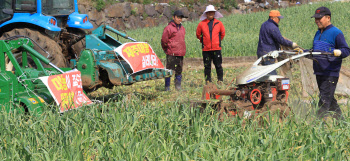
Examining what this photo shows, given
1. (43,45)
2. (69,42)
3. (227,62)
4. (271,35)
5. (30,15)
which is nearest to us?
(43,45)

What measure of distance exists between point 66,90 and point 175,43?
3.21 m

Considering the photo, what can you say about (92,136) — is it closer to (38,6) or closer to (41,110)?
(41,110)

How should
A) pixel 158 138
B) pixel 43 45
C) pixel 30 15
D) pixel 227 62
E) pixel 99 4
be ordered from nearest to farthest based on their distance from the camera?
pixel 158 138 → pixel 43 45 → pixel 30 15 → pixel 227 62 → pixel 99 4

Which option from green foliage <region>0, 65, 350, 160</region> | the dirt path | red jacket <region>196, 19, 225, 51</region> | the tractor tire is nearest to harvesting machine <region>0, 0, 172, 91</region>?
the tractor tire

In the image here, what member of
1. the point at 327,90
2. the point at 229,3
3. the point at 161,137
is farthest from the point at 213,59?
the point at 229,3

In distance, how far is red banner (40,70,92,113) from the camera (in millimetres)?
4559

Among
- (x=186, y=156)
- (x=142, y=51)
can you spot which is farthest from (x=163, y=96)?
(x=186, y=156)

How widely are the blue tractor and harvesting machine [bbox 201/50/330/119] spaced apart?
2.44 metres

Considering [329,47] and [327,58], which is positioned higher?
[329,47]

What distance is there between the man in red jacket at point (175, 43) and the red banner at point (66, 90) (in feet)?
9.02

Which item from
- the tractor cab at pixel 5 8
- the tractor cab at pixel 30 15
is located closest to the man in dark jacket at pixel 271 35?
the tractor cab at pixel 30 15

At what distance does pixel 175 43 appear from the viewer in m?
7.64

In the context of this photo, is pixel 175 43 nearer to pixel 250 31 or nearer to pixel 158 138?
pixel 158 138

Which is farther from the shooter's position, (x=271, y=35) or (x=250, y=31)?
(x=250, y=31)
